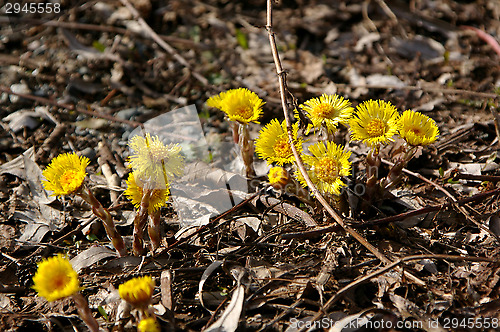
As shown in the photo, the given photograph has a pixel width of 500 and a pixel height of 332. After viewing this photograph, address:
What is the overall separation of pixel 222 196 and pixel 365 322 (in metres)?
0.97

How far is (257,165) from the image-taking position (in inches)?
94.5

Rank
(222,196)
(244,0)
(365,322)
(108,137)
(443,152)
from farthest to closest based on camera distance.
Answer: (244,0) < (108,137) < (443,152) < (222,196) < (365,322)

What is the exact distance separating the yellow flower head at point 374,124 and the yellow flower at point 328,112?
7 cm

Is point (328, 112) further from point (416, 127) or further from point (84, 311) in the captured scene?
point (84, 311)

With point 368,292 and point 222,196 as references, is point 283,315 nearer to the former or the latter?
point 368,292

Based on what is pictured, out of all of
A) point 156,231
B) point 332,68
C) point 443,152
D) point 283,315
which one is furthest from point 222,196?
point 332,68

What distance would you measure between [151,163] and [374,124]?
981 mm

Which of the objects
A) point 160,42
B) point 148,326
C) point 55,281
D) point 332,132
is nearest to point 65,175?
point 55,281

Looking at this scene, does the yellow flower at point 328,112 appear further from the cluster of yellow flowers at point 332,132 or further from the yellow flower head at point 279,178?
the yellow flower head at point 279,178

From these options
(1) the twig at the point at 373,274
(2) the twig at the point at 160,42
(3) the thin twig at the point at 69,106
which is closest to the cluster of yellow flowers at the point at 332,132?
(1) the twig at the point at 373,274

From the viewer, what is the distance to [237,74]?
322cm

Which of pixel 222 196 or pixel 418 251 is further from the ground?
pixel 222 196

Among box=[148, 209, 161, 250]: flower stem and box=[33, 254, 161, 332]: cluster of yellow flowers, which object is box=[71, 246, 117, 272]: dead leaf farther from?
box=[33, 254, 161, 332]: cluster of yellow flowers

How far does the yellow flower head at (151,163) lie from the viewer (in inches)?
65.3
